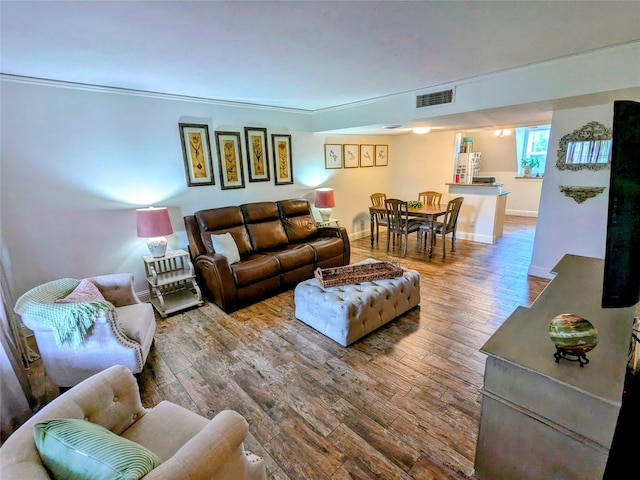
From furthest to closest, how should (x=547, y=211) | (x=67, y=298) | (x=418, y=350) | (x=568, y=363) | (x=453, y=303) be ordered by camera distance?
(x=547, y=211)
(x=453, y=303)
(x=418, y=350)
(x=67, y=298)
(x=568, y=363)

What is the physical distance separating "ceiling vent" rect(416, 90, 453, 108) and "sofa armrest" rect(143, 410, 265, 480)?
11.5 feet

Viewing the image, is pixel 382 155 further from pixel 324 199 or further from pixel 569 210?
pixel 569 210

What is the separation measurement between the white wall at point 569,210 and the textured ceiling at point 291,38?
120 centimetres

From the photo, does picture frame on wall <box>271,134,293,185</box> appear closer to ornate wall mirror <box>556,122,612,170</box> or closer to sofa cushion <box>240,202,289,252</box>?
sofa cushion <box>240,202,289,252</box>

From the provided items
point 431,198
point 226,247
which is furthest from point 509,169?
point 226,247

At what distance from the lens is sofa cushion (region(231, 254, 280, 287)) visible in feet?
10.5

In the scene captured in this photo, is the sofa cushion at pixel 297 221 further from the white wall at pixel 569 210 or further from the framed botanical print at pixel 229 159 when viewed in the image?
the white wall at pixel 569 210

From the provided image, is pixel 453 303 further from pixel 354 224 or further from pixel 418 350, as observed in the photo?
pixel 354 224

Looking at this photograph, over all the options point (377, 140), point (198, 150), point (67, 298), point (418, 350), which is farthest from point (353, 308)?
point (377, 140)

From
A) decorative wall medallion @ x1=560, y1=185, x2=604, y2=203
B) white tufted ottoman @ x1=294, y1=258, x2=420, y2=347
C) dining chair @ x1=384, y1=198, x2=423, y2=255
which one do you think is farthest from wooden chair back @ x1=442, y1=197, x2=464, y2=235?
white tufted ottoman @ x1=294, y1=258, x2=420, y2=347

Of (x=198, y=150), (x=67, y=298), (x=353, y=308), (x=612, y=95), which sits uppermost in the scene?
(x=612, y=95)

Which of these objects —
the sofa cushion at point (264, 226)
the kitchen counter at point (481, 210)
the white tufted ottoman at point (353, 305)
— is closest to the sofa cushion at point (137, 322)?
the white tufted ottoman at point (353, 305)

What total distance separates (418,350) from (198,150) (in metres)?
3.40

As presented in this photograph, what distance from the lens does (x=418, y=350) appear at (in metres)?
2.45
